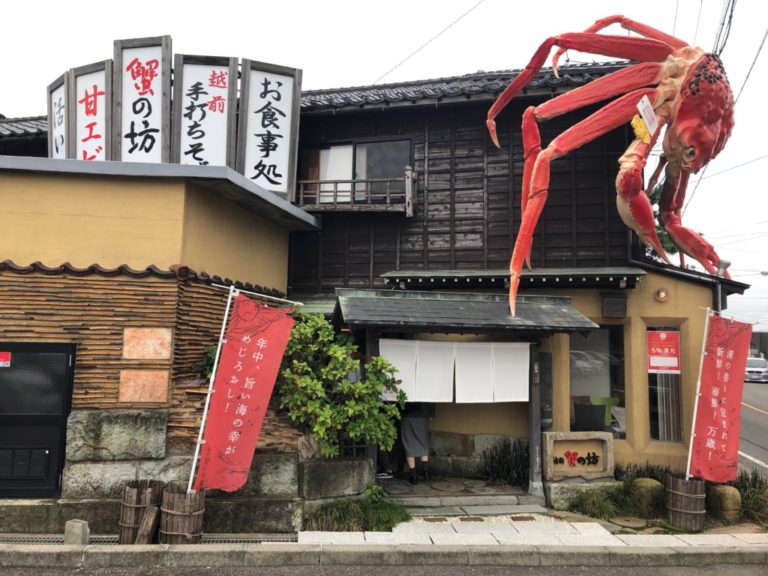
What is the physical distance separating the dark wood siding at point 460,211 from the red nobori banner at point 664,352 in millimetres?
1728

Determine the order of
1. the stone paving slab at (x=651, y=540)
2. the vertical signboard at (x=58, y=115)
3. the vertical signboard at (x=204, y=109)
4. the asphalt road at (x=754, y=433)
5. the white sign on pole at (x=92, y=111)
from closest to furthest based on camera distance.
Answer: the stone paving slab at (x=651, y=540) < the vertical signboard at (x=204, y=109) < the white sign on pole at (x=92, y=111) < the vertical signboard at (x=58, y=115) < the asphalt road at (x=754, y=433)

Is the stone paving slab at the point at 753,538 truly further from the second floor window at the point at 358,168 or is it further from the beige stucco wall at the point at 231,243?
the beige stucco wall at the point at 231,243

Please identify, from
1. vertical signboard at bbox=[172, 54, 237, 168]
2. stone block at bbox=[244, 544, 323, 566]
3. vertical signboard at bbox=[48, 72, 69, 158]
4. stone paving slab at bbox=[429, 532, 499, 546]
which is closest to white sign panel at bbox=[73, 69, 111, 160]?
Result: vertical signboard at bbox=[48, 72, 69, 158]

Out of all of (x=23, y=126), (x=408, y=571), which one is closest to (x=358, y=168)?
(x=408, y=571)

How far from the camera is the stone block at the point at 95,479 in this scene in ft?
22.9

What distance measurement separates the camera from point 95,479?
7.00 metres

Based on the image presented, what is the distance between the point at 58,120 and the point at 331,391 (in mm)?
9180

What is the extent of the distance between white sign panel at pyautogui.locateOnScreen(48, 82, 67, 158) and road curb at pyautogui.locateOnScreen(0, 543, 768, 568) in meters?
8.25

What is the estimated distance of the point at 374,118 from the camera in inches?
474

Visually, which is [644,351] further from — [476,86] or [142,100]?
[142,100]

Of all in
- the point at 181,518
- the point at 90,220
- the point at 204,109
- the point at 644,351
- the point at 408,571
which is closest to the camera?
the point at 408,571

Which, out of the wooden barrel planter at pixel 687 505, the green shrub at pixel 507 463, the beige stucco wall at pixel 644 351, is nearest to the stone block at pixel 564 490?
the green shrub at pixel 507 463

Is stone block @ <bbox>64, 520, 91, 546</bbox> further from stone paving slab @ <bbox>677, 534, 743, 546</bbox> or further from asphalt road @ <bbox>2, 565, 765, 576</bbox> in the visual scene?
stone paving slab @ <bbox>677, 534, 743, 546</bbox>

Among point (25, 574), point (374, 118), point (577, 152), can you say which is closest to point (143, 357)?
point (25, 574)
